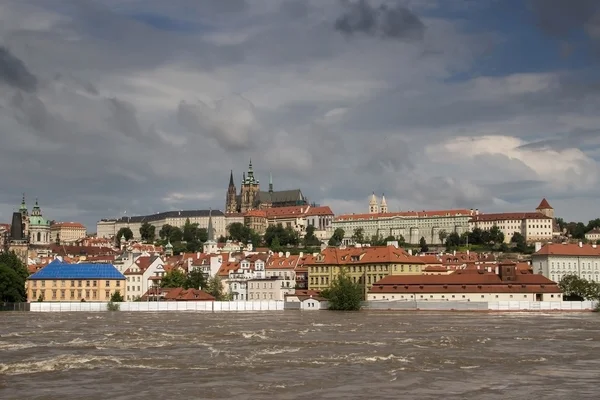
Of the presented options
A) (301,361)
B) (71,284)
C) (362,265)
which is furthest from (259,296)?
(301,361)

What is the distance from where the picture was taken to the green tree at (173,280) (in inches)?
4461

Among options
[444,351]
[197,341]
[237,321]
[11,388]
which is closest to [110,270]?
[237,321]

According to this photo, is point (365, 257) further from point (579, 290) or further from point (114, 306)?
point (114, 306)

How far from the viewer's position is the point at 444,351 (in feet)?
155

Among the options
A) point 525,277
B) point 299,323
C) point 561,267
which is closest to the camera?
point 299,323

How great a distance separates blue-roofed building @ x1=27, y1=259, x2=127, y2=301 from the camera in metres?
113

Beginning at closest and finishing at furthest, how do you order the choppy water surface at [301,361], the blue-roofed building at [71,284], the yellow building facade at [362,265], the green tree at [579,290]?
the choppy water surface at [301,361]
the green tree at [579,290]
the blue-roofed building at [71,284]
the yellow building facade at [362,265]

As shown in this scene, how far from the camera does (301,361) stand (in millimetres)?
42406

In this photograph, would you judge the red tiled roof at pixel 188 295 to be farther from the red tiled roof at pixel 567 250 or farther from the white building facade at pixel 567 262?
the red tiled roof at pixel 567 250

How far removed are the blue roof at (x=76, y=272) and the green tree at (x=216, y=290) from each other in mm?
11167

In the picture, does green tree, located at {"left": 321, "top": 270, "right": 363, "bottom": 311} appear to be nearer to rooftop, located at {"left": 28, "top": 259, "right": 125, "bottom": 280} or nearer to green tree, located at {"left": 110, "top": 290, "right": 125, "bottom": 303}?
green tree, located at {"left": 110, "top": 290, "right": 125, "bottom": 303}

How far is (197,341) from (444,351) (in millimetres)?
13931

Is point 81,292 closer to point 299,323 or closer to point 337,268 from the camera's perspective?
point 337,268

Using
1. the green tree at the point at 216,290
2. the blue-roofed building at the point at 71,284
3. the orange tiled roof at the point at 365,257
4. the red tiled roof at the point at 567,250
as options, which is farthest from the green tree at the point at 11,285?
the red tiled roof at the point at 567,250
